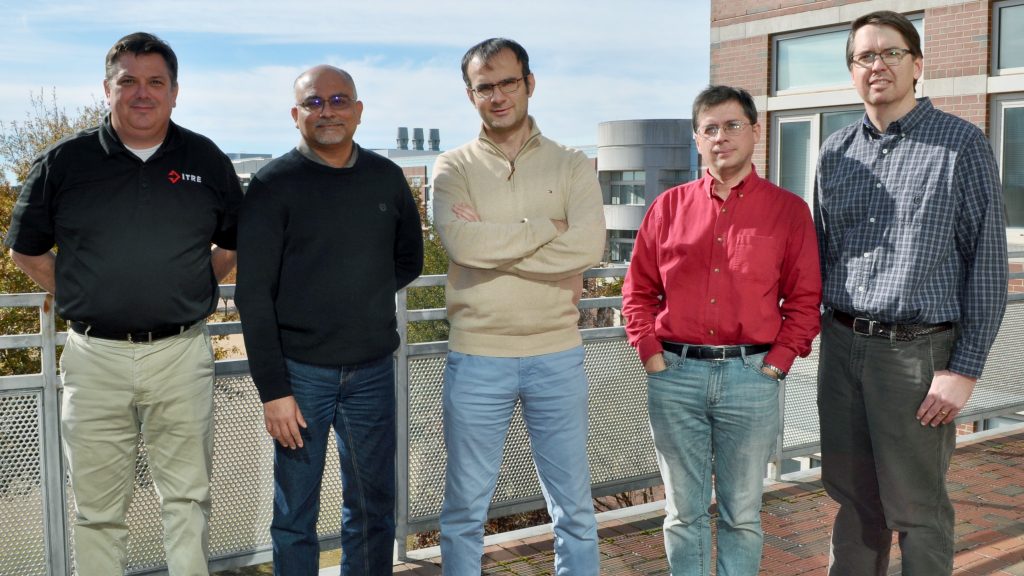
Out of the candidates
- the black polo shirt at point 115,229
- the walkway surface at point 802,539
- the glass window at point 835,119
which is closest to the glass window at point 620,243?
the glass window at point 835,119

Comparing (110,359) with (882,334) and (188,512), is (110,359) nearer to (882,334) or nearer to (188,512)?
(188,512)

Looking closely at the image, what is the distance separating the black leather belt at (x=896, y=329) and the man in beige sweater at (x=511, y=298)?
958 mm

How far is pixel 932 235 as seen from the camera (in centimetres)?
304

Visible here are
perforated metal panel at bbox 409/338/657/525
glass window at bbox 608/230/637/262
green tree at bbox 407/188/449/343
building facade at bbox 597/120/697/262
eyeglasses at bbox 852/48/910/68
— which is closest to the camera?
eyeglasses at bbox 852/48/910/68

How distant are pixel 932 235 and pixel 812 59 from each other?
12.3m

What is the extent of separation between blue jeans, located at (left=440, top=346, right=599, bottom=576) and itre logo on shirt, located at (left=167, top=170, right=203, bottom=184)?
43.6 inches

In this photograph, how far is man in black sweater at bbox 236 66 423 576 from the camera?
9.87 ft

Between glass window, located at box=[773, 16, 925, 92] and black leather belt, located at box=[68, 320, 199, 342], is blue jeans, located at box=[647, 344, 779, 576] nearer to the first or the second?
black leather belt, located at box=[68, 320, 199, 342]

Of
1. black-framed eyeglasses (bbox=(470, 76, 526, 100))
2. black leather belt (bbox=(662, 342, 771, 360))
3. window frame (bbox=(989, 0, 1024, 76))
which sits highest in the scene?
window frame (bbox=(989, 0, 1024, 76))

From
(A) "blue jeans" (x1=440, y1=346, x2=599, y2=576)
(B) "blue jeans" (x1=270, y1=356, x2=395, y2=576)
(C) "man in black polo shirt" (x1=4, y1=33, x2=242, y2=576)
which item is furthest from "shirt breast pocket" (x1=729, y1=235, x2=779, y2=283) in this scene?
(C) "man in black polo shirt" (x1=4, y1=33, x2=242, y2=576)

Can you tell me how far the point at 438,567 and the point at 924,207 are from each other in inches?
102

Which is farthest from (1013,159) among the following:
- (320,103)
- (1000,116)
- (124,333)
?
(124,333)

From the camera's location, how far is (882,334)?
312cm

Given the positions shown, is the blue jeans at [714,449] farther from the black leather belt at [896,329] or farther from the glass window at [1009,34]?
the glass window at [1009,34]
